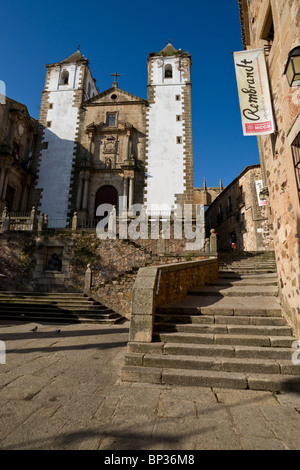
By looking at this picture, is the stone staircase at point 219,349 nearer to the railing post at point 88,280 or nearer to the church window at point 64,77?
the railing post at point 88,280

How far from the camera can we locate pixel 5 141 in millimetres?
20188

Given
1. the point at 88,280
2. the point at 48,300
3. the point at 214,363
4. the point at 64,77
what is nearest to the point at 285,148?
the point at 214,363

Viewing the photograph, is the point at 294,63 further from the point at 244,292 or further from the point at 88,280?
the point at 88,280

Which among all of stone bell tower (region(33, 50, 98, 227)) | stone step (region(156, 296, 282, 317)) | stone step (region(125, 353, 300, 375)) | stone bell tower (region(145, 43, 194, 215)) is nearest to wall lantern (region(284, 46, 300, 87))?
stone step (region(156, 296, 282, 317))

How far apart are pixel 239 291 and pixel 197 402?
4053 mm

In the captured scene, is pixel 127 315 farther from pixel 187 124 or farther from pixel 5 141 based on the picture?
pixel 5 141

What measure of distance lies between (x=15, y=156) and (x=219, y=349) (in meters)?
21.9

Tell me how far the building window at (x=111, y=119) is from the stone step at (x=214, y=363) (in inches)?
864

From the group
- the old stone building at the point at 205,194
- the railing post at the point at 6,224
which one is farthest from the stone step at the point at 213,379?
the old stone building at the point at 205,194

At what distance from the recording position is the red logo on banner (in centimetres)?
509

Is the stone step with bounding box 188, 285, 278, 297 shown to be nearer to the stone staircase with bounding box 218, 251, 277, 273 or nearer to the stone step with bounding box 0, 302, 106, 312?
the stone staircase with bounding box 218, 251, 277, 273

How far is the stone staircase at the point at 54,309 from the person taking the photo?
10.5 m

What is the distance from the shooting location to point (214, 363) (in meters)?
3.73
